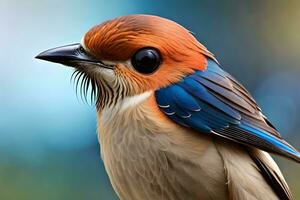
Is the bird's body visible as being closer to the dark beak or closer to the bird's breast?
the bird's breast

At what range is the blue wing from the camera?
2016 millimetres

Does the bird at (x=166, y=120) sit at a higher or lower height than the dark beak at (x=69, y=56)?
lower

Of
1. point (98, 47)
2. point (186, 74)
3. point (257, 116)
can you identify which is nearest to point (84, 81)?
point (98, 47)

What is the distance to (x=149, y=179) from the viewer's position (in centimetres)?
197

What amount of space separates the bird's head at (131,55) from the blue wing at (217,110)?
1.6 inches

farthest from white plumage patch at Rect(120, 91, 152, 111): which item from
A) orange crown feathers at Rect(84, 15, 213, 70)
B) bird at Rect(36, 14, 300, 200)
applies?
orange crown feathers at Rect(84, 15, 213, 70)

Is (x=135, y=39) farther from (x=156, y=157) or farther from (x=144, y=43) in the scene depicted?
(x=156, y=157)

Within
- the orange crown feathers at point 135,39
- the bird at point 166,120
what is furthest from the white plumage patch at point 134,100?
the orange crown feathers at point 135,39

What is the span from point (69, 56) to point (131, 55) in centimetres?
19

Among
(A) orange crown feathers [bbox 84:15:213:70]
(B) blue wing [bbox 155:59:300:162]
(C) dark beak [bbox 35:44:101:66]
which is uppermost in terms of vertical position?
(A) orange crown feathers [bbox 84:15:213:70]

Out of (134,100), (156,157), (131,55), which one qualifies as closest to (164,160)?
(156,157)

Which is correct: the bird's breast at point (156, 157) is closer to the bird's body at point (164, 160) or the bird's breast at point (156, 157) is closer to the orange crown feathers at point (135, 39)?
the bird's body at point (164, 160)

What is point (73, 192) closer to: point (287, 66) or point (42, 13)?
point (42, 13)

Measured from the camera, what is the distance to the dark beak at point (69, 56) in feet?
6.69
